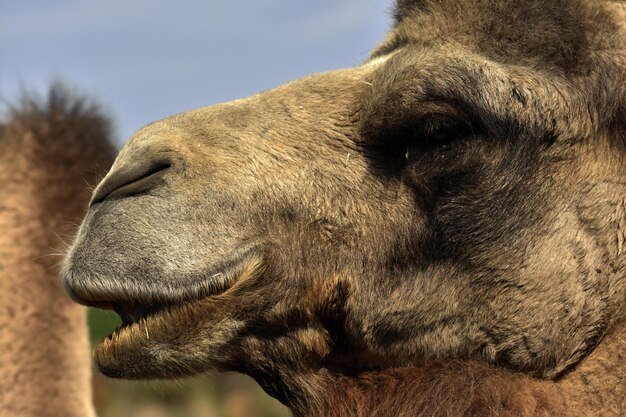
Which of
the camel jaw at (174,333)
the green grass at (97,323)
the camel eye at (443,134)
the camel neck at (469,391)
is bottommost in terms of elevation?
the camel neck at (469,391)

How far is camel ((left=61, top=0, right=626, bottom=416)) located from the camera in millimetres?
2914

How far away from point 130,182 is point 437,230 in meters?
1.02

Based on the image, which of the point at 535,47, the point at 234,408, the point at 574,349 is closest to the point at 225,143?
the point at 535,47

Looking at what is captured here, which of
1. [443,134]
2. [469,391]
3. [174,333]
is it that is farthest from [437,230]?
[174,333]

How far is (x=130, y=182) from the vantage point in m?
2.93

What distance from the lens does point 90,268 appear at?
2.76m

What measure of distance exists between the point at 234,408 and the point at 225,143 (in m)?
13.4

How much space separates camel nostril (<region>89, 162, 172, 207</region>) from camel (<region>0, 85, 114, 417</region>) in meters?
1.58

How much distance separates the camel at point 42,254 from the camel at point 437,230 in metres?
1.63

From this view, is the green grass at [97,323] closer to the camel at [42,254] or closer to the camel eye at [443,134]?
the camel at [42,254]

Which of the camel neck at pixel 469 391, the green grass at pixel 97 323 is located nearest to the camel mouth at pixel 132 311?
the camel neck at pixel 469 391

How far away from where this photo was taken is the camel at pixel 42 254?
438 centimetres

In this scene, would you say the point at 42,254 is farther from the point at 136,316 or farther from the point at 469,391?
the point at 469,391

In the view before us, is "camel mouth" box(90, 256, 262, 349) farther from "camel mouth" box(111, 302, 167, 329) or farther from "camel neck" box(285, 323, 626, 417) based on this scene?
"camel neck" box(285, 323, 626, 417)
